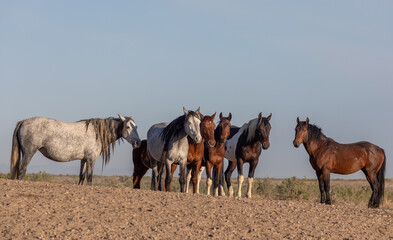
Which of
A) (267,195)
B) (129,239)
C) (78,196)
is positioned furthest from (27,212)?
(267,195)

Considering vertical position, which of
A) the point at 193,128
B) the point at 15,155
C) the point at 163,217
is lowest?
the point at 163,217

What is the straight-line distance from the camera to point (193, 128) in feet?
44.7

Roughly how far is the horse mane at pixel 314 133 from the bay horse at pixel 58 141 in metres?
5.09

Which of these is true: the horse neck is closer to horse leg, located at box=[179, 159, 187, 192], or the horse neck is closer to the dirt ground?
the dirt ground

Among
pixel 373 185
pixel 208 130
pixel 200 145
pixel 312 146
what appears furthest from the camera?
pixel 373 185

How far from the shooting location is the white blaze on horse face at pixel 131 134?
15.2 metres

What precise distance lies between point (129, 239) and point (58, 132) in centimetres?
649

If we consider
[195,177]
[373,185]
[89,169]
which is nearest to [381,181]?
[373,185]

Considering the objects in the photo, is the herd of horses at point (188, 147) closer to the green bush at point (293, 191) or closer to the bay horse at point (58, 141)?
the bay horse at point (58, 141)

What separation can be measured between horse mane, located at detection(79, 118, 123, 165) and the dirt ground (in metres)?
2.66

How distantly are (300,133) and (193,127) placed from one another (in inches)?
140

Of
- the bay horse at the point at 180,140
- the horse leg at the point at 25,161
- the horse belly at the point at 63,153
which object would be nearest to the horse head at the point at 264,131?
the bay horse at the point at 180,140

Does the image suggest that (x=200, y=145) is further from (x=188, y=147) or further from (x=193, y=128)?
(x=193, y=128)

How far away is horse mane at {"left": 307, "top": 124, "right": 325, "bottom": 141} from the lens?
15.6 m
